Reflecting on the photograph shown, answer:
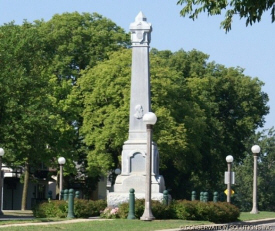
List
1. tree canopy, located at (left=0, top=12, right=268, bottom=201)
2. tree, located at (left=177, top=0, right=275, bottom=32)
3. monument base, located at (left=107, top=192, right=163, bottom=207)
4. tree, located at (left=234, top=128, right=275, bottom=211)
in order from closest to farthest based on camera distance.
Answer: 1. tree, located at (left=177, top=0, right=275, bottom=32)
2. monument base, located at (left=107, top=192, right=163, bottom=207)
3. tree canopy, located at (left=0, top=12, right=268, bottom=201)
4. tree, located at (left=234, top=128, right=275, bottom=211)

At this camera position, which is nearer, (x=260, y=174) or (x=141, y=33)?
(x=141, y=33)

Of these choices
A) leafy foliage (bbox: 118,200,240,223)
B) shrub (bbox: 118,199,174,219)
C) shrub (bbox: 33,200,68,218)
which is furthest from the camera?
shrub (bbox: 33,200,68,218)

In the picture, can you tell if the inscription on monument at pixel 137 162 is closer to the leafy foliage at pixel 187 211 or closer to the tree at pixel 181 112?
the leafy foliage at pixel 187 211

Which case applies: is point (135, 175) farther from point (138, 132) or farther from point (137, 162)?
point (138, 132)

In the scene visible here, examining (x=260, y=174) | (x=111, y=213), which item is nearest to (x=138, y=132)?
(x=111, y=213)

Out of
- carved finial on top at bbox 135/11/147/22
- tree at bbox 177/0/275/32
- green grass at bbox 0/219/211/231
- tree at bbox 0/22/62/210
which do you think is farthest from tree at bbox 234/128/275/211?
tree at bbox 177/0/275/32

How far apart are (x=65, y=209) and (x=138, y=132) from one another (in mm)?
5528

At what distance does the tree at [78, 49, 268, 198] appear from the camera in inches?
2532

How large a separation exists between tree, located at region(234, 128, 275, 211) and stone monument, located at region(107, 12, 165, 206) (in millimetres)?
78229

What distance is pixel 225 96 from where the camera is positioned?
82.9m

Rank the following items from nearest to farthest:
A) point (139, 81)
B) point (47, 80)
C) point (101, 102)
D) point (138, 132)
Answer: point (139, 81) < point (138, 132) < point (47, 80) < point (101, 102)

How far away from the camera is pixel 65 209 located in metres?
36.0

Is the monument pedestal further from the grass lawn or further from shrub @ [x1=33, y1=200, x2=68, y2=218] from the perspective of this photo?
the grass lawn

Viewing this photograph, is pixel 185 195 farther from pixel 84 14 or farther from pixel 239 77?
pixel 84 14
